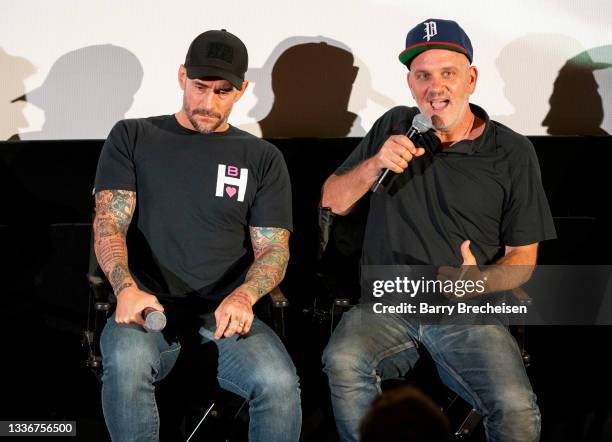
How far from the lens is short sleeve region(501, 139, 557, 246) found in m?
2.98

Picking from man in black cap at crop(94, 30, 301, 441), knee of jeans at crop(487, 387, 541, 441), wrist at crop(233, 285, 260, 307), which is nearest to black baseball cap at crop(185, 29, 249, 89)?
man in black cap at crop(94, 30, 301, 441)

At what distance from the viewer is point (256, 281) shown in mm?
2838

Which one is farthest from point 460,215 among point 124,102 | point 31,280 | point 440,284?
point 31,280

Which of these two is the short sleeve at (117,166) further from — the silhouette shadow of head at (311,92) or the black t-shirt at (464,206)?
the black t-shirt at (464,206)

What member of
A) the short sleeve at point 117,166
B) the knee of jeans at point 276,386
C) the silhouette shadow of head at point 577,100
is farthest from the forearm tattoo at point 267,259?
the silhouette shadow of head at point 577,100

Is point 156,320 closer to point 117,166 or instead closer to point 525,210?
point 117,166

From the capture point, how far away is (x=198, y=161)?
2984 millimetres

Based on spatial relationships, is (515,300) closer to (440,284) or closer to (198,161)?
(440,284)

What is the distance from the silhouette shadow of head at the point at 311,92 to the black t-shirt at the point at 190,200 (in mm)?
562

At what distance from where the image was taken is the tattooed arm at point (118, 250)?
104 inches

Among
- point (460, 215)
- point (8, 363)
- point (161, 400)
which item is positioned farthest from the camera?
point (8, 363)

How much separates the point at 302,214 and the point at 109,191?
93 cm

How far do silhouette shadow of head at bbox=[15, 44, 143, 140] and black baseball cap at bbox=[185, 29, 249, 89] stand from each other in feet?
2.12

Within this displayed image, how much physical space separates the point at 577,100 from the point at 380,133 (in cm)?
105
